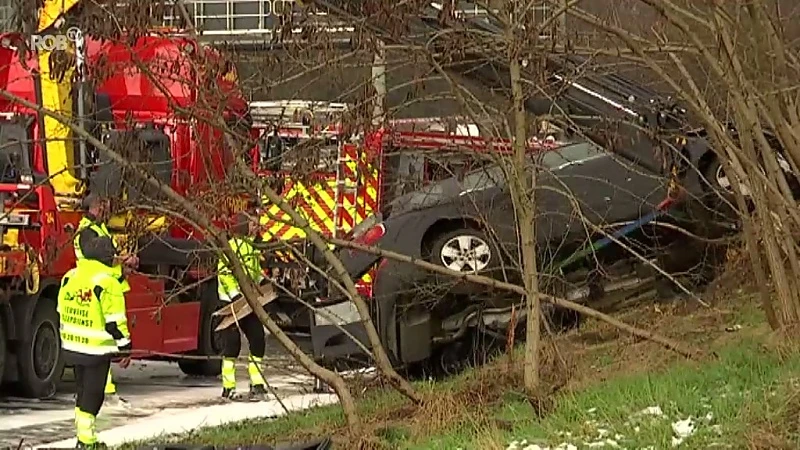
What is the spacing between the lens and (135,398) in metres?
12.7

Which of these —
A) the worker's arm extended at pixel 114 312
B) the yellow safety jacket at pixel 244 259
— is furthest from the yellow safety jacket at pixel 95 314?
the yellow safety jacket at pixel 244 259

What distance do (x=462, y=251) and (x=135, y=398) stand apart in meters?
4.01

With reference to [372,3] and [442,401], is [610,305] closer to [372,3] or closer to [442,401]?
[442,401]

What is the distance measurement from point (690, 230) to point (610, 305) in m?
0.87

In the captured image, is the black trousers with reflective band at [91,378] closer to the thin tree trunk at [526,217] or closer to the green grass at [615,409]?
the green grass at [615,409]

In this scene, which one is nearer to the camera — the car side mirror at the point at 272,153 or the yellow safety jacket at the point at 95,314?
the car side mirror at the point at 272,153

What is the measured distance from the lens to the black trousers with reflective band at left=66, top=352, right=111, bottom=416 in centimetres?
918

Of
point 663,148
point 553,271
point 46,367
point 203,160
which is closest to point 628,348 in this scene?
point 553,271

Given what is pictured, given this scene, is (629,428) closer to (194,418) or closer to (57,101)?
(194,418)

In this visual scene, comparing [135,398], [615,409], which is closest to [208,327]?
[135,398]

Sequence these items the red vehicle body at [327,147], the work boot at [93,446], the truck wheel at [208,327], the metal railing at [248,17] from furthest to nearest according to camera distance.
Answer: the truck wheel at [208,327] → the work boot at [93,446] → the red vehicle body at [327,147] → the metal railing at [248,17]

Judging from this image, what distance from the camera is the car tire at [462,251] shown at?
33.4 feet

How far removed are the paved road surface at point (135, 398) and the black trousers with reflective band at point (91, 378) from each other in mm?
809

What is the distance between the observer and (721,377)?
680 cm
